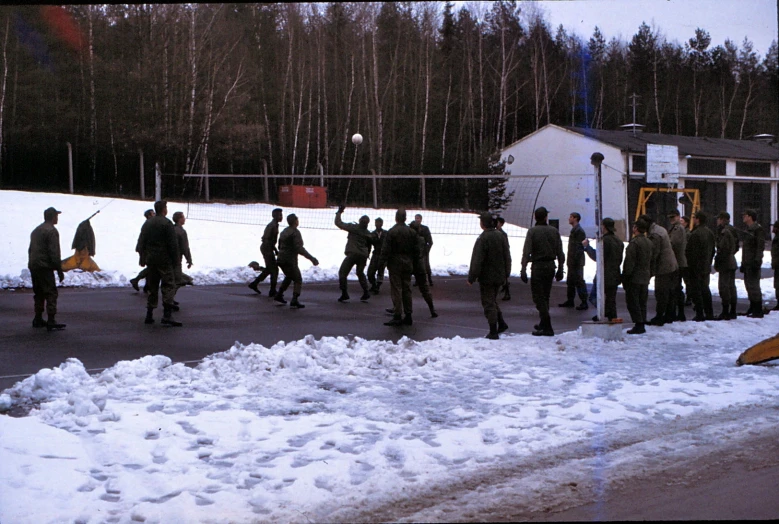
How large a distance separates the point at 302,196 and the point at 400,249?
24.0 metres

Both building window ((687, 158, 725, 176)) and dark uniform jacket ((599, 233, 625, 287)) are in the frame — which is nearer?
dark uniform jacket ((599, 233, 625, 287))

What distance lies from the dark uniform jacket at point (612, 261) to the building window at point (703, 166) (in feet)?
108

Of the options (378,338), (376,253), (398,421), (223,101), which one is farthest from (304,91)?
(398,421)

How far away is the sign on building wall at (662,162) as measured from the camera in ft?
117

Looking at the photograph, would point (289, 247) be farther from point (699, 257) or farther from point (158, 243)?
point (699, 257)

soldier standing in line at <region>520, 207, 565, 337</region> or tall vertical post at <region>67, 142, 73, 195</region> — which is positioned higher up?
tall vertical post at <region>67, 142, 73, 195</region>

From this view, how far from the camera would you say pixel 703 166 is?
144 feet

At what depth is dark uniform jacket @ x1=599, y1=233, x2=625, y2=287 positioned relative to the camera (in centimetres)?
1243

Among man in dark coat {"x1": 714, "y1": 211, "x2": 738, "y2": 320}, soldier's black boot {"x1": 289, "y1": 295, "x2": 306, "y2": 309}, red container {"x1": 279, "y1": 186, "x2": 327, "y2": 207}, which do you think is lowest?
soldier's black boot {"x1": 289, "y1": 295, "x2": 306, "y2": 309}

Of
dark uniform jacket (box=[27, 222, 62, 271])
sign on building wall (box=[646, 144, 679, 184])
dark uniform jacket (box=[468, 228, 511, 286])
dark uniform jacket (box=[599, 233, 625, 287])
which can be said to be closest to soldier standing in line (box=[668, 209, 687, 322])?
dark uniform jacket (box=[599, 233, 625, 287])

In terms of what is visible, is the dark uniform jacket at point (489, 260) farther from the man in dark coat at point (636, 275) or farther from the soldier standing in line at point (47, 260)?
the soldier standing in line at point (47, 260)

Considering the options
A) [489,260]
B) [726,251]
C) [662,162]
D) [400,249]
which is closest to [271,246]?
[400,249]

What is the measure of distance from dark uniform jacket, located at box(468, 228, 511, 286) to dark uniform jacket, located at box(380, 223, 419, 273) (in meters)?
1.66

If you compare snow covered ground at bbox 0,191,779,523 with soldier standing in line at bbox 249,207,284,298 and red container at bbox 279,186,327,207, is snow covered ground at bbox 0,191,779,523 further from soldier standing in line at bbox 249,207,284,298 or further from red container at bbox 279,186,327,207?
red container at bbox 279,186,327,207
